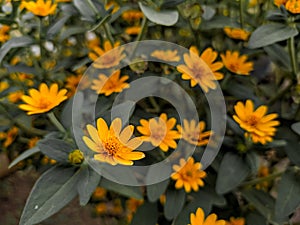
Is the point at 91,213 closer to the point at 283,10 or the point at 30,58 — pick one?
the point at 30,58

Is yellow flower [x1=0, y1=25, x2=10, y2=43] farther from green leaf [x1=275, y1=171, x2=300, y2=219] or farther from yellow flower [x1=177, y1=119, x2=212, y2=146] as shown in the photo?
green leaf [x1=275, y1=171, x2=300, y2=219]

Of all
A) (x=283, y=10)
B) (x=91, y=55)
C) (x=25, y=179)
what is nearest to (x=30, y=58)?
(x=91, y=55)

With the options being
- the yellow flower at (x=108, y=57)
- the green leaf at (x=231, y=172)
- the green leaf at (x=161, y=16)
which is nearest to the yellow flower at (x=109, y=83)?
the yellow flower at (x=108, y=57)

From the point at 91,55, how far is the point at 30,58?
173 millimetres

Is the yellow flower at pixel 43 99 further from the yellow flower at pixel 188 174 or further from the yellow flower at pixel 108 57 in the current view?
the yellow flower at pixel 188 174

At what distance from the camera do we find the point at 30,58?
0.99 meters

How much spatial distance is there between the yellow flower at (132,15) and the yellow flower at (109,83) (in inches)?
11.0

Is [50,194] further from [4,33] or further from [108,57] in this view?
[4,33]


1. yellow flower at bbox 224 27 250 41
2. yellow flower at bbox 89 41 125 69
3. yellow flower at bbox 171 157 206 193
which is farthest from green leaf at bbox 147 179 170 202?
yellow flower at bbox 224 27 250 41

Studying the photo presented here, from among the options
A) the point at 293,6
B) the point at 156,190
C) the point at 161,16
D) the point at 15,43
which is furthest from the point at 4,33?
the point at 293,6

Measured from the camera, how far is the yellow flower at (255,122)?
0.78m

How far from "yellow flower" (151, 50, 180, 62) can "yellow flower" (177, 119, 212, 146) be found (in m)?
0.13

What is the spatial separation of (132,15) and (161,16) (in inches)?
12.6

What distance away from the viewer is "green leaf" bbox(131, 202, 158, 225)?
0.86 meters
